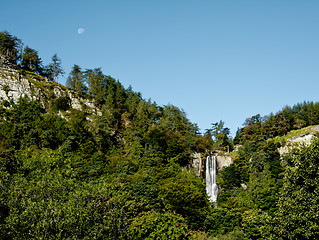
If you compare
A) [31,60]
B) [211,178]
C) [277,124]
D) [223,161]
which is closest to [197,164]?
[211,178]

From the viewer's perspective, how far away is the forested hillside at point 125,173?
22.1 m

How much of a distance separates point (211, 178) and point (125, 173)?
24.6 m

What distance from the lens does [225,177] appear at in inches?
2404

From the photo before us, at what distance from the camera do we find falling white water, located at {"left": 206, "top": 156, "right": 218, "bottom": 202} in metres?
62.6

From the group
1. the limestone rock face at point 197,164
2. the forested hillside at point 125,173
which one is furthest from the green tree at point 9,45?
the limestone rock face at point 197,164

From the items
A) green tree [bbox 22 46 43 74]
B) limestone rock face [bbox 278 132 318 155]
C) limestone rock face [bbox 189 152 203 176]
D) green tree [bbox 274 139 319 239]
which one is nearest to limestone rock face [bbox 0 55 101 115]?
green tree [bbox 22 46 43 74]

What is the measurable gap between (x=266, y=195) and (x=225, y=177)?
11.4m

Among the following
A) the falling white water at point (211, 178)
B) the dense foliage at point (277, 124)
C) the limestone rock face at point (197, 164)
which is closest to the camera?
the falling white water at point (211, 178)

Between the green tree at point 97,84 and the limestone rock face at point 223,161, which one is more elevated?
the green tree at point 97,84

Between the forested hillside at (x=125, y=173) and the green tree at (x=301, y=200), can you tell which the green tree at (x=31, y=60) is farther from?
the green tree at (x=301, y=200)

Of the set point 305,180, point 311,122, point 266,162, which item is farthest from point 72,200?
point 311,122

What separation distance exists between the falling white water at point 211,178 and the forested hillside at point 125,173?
7.49 feet

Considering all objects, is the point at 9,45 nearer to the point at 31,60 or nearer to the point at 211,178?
the point at 31,60

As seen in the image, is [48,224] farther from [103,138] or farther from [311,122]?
[311,122]
